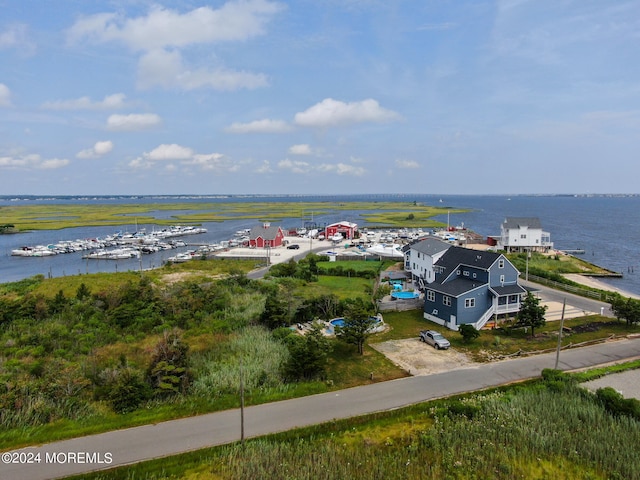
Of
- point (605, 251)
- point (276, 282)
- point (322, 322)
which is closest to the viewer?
point (322, 322)

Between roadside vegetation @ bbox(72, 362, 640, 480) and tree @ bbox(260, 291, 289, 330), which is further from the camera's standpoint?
tree @ bbox(260, 291, 289, 330)

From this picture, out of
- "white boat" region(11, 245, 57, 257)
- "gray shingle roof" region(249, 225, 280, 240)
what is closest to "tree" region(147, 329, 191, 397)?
"gray shingle roof" region(249, 225, 280, 240)

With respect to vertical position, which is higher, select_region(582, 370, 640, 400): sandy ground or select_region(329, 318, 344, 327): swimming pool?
select_region(329, 318, 344, 327): swimming pool

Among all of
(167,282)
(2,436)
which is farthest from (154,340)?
(167,282)

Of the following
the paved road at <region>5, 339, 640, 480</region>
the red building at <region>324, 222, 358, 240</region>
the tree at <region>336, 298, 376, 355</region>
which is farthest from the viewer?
the red building at <region>324, 222, 358, 240</region>

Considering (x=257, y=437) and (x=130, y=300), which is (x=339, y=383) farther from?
(x=130, y=300)

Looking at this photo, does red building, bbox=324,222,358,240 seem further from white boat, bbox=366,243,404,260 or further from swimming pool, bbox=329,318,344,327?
swimming pool, bbox=329,318,344,327
